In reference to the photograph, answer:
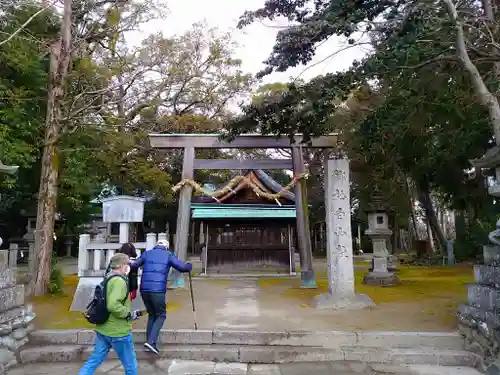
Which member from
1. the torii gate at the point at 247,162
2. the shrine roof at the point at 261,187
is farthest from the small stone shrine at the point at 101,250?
the shrine roof at the point at 261,187

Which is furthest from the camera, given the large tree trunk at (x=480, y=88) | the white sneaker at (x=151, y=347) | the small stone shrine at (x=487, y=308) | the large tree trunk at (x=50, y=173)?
the large tree trunk at (x=50, y=173)

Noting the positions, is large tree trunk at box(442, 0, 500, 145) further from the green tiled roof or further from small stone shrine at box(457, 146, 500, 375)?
the green tiled roof

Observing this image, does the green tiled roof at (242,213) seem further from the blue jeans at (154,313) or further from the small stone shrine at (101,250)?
the blue jeans at (154,313)

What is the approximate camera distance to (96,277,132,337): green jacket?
175 inches

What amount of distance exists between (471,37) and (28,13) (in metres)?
11.6

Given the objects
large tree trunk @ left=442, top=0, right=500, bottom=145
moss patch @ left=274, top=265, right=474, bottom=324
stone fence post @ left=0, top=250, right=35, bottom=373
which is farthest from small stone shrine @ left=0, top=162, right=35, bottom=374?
large tree trunk @ left=442, top=0, right=500, bottom=145

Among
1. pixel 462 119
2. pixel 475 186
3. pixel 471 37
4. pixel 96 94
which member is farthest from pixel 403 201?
pixel 96 94

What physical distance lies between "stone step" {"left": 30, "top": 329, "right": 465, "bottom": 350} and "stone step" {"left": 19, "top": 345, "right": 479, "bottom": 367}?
0.16 metres

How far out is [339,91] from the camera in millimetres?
7652

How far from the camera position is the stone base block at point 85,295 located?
340 inches

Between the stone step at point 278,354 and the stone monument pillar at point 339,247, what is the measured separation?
2.53 meters

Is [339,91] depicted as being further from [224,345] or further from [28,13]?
[28,13]

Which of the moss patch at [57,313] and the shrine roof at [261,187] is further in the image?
the shrine roof at [261,187]

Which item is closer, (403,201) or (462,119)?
(462,119)
